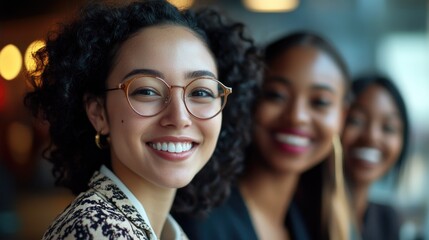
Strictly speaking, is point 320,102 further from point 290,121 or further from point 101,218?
point 101,218

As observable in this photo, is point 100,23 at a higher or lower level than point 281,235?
higher

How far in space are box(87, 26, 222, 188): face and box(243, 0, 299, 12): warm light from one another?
3.87m

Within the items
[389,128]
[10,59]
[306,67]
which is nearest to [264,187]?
→ [306,67]

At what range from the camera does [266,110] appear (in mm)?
2098

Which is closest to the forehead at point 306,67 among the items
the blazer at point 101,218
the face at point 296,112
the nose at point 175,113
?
the face at point 296,112

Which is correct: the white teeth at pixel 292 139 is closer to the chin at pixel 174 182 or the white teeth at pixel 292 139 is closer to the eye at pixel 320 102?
the eye at pixel 320 102

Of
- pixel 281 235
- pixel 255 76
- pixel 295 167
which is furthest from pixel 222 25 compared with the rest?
pixel 281 235

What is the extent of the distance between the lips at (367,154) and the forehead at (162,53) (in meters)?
1.35

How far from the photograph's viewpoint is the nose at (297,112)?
206 centimetres

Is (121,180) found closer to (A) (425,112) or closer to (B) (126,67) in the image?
(B) (126,67)

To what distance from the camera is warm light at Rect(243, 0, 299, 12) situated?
523cm

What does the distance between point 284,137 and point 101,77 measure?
80 cm

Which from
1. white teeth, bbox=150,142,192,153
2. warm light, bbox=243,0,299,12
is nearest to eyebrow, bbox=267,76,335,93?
white teeth, bbox=150,142,192,153

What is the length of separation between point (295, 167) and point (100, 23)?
93 cm
